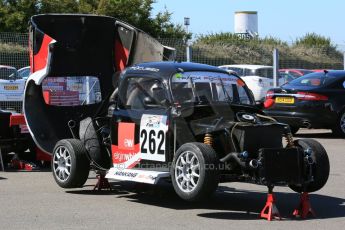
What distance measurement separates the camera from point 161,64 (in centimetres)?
1005

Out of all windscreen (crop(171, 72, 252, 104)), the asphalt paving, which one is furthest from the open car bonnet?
windscreen (crop(171, 72, 252, 104))

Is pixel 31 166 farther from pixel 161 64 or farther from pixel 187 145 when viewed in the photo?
pixel 187 145

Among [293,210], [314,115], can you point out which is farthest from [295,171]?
[314,115]

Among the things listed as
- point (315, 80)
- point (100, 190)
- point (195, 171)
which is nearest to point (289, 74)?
point (315, 80)

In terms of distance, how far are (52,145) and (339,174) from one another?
4.52 meters

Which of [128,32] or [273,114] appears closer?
[128,32]

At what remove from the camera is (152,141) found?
9.39 meters

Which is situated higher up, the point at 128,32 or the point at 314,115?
the point at 128,32

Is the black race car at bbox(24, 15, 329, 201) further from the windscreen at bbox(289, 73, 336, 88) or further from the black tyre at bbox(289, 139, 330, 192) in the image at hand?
the windscreen at bbox(289, 73, 336, 88)

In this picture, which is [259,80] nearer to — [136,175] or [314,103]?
[314,103]

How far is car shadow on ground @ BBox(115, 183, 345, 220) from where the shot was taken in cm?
891


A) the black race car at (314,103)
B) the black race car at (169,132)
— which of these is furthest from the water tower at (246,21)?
Result: the black race car at (169,132)

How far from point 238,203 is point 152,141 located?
1.37 m

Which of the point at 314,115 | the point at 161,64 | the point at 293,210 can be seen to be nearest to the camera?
the point at 293,210
